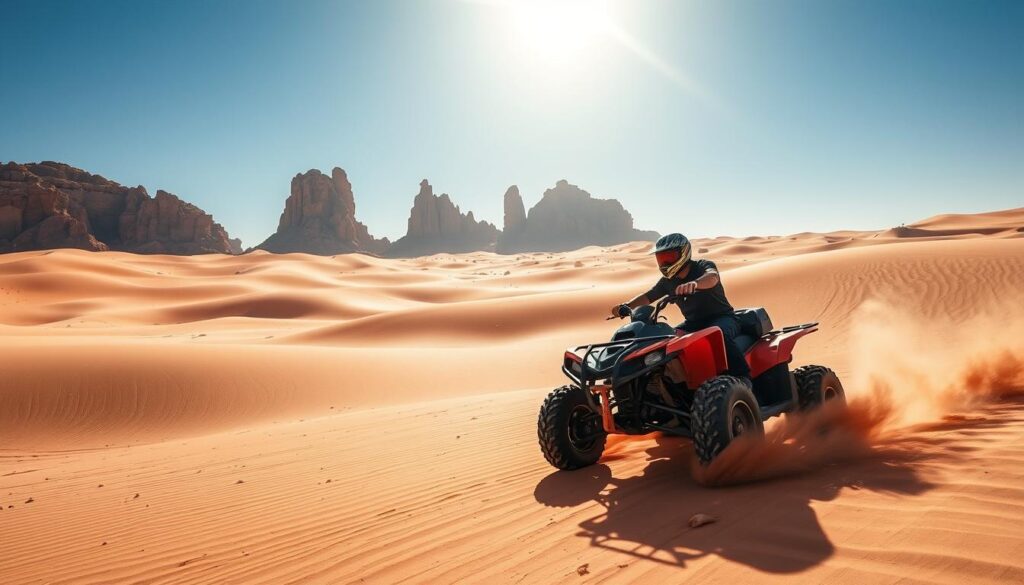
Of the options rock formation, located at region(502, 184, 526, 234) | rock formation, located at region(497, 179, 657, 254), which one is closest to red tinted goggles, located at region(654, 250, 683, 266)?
rock formation, located at region(497, 179, 657, 254)

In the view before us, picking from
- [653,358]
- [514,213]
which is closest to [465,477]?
[653,358]

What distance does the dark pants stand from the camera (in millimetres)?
4566

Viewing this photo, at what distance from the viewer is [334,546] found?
13.1ft

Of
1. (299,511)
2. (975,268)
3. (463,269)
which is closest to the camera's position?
(299,511)

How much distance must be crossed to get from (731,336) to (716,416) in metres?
1.21

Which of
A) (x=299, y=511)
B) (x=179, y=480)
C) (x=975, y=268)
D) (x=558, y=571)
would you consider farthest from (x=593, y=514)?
(x=975, y=268)

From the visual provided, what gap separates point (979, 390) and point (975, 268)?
52.5 ft

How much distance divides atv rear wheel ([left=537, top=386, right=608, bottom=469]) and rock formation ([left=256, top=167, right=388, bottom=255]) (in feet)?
379

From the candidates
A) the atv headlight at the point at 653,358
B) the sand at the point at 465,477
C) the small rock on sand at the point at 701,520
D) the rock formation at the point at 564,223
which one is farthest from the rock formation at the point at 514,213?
the small rock on sand at the point at 701,520

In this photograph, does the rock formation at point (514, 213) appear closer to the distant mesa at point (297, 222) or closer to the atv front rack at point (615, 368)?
the distant mesa at point (297, 222)

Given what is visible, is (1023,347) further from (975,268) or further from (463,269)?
(463,269)

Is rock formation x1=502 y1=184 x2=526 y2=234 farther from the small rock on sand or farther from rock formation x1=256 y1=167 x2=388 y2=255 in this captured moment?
the small rock on sand

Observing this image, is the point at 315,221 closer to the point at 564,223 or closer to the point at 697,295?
the point at 564,223

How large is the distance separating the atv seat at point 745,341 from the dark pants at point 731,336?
6 cm
